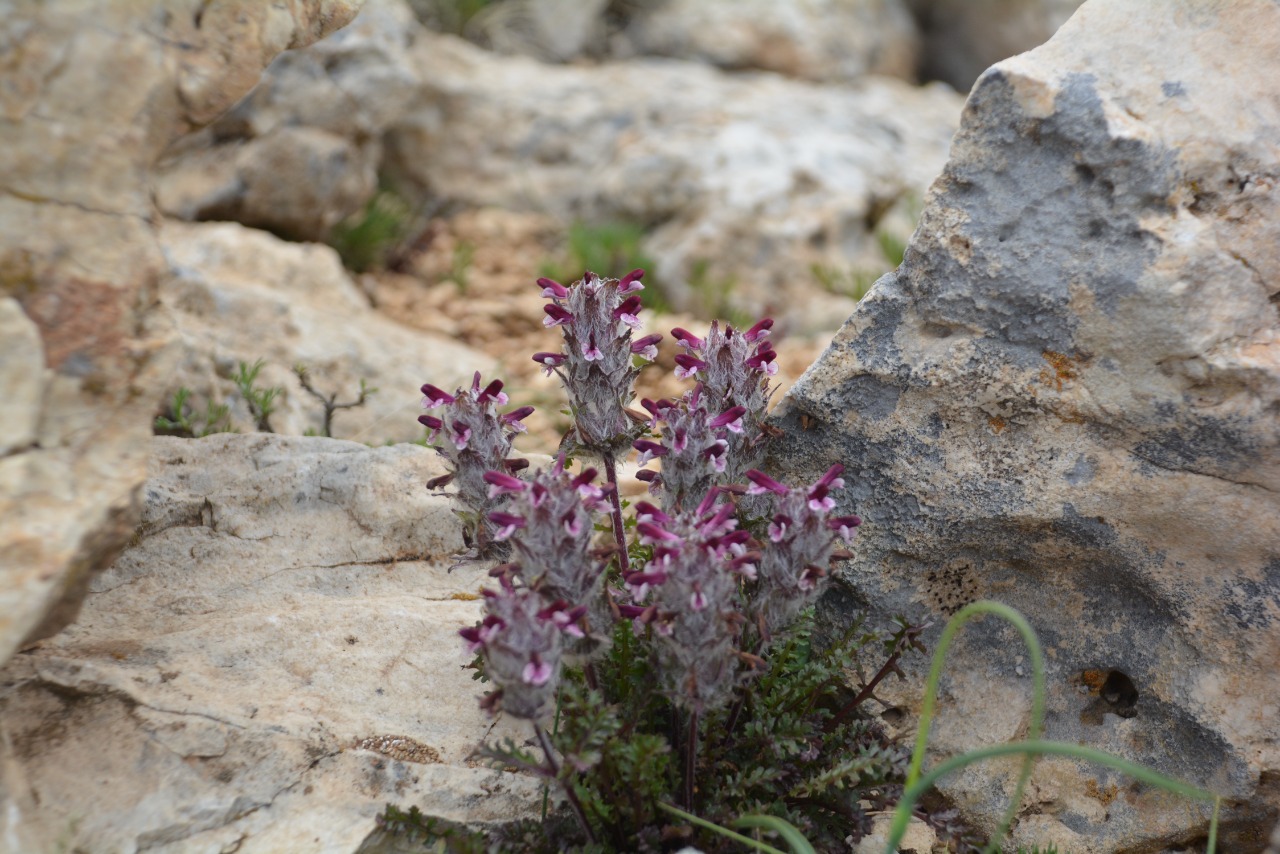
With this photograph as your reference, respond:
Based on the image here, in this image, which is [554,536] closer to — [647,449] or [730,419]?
[647,449]

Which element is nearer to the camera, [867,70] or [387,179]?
[387,179]

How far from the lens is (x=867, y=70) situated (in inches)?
400

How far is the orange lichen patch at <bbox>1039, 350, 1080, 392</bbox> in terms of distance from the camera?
9.86 ft

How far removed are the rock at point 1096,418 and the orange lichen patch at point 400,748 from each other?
1.30 metres

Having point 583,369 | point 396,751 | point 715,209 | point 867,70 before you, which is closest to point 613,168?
point 715,209

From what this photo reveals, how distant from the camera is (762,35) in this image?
9.28 m

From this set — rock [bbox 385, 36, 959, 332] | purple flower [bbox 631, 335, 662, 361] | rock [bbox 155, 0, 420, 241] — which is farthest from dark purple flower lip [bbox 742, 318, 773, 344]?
rock [bbox 155, 0, 420, 241]

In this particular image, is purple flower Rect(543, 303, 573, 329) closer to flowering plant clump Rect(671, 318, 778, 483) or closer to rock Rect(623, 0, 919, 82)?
flowering plant clump Rect(671, 318, 778, 483)

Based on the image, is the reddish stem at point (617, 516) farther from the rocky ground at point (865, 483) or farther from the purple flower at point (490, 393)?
the rocky ground at point (865, 483)

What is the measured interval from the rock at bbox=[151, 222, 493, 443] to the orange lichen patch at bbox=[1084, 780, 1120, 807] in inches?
131

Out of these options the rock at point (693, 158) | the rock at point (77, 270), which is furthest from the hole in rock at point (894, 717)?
the rock at point (693, 158)

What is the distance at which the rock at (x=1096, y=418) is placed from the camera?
2873mm

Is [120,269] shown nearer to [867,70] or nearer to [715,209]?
[715,209]

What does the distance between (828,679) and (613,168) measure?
17.5 ft
